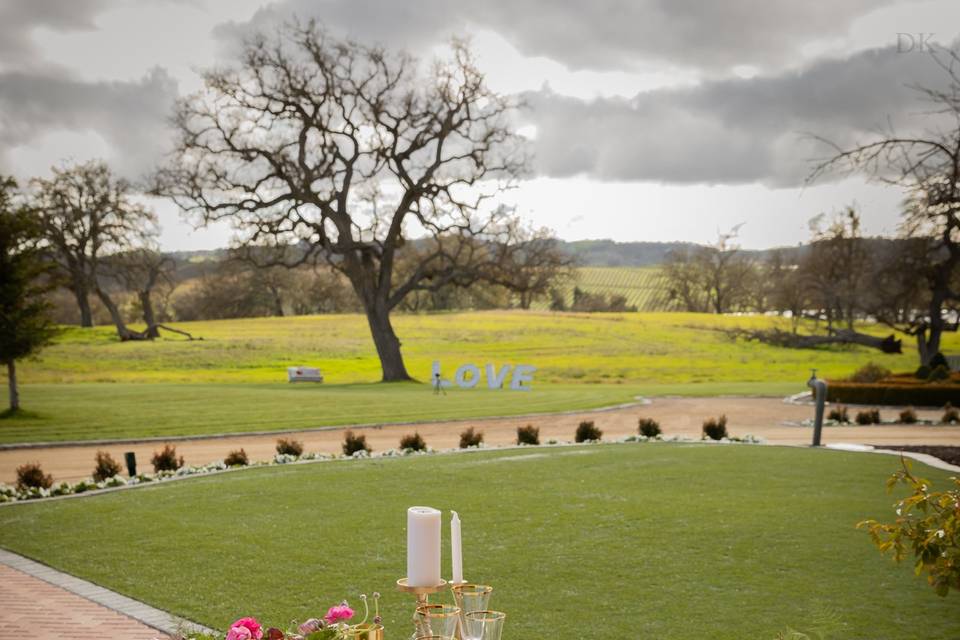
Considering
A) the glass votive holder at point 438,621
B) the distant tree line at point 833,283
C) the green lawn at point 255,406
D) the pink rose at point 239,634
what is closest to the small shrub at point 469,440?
the green lawn at point 255,406

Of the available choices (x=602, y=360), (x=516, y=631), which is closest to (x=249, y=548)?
(x=516, y=631)

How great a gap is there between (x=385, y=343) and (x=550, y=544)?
105ft

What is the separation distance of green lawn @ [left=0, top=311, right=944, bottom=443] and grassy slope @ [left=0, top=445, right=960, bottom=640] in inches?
443

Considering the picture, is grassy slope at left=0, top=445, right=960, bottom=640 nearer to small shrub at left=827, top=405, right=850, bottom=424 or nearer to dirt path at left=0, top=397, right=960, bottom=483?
dirt path at left=0, top=397, right=960, bottom=483

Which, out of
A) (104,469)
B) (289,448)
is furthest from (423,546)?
(289,448)

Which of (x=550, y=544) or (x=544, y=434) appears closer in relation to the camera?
(x=550, y=544)

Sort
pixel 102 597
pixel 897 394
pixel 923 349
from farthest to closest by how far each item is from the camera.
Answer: pixel 923 349, pixel 897 394, pixel 102 597

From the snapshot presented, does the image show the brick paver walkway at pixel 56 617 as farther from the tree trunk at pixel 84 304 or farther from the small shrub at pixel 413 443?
the tree trunk at pixel 84 304

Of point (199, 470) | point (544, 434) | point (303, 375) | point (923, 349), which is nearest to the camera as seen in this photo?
point (199, 470)

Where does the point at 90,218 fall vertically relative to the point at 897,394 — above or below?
above

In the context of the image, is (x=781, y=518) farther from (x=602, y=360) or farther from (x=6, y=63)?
(x=602, y=360)

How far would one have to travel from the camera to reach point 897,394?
3064cm

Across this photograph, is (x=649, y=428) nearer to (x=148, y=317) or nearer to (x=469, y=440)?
(x=469, y=440)

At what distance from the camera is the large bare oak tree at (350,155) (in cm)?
3744
